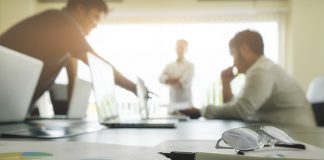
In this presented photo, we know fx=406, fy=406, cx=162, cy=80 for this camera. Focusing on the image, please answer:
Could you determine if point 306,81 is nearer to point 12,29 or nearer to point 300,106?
point 300,106

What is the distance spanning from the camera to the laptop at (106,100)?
4.37 ft

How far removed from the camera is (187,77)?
16.7 ft

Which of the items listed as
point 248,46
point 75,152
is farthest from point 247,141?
point 248,46

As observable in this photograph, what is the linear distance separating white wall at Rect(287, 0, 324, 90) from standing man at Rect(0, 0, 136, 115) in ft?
12.0

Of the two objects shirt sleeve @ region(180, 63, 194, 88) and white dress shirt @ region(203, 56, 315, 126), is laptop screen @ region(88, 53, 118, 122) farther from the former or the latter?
shirt sleeve @ region(180, 63, 194, 88)

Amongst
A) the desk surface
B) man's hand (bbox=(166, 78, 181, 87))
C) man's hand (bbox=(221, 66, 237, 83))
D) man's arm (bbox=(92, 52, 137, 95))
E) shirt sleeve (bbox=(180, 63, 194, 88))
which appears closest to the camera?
the desk surface

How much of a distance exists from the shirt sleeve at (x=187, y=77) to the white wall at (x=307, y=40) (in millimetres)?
1484

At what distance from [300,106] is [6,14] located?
15.4ft

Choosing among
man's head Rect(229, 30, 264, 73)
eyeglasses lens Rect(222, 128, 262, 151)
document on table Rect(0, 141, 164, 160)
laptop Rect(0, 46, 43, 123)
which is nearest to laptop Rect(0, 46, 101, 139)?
laptop Rect(0, 46, 43, 123)

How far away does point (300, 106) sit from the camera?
2391 mm

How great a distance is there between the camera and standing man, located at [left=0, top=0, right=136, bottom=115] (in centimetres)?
215

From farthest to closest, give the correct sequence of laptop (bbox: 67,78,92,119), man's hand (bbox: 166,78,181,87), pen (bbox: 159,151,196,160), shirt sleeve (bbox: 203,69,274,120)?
man's hand (bbox: 166,78,181,87) → shirt sleeve (bbox: 203,69,274,120) → laptop (bbox: 67,78,92,119) → pen (bbox: 159,151,196,160)

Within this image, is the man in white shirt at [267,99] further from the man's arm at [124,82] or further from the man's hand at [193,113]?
the man's arm at [124,82]

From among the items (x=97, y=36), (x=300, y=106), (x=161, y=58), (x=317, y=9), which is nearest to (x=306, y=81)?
(x=317, y=9)
